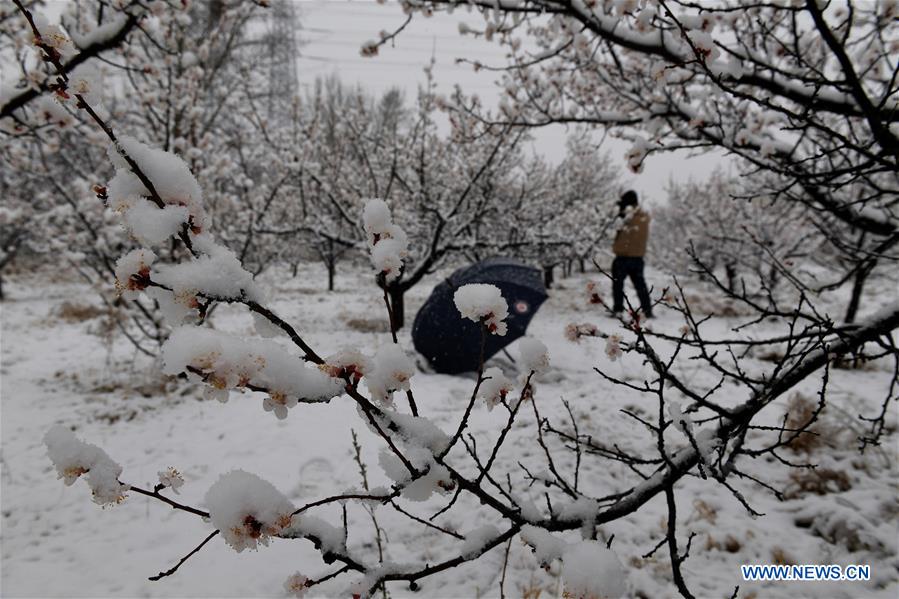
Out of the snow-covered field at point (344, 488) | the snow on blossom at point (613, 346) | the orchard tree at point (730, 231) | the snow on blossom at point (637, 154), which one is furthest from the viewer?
the orchard tree at point (730, 231)

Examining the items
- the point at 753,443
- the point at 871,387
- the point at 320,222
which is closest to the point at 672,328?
the point at 871,387

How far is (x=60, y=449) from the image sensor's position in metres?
0.74

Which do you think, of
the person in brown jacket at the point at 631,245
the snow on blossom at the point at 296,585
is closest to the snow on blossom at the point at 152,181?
the snow on blossom at the point at 296,585

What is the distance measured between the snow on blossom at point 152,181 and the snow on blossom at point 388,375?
1.27 ft

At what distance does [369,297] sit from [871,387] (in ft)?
27.8

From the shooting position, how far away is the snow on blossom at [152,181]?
671mm

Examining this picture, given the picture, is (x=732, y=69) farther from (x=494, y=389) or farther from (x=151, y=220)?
(x=151, y=220)

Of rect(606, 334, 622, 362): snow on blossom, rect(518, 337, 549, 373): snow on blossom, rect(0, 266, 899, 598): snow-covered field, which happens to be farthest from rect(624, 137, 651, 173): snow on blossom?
rect(518, 337, 549, 373): snow on blossom

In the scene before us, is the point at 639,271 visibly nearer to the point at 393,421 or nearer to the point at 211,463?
the point at 211,463

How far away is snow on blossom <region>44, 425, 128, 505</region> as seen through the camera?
0.74 metres

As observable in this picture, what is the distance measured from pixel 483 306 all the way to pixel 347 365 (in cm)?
26

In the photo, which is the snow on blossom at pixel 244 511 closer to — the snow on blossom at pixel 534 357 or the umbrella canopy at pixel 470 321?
the snow on blossom at pixel 534 357

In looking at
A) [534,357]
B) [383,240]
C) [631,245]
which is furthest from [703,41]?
[631,245]

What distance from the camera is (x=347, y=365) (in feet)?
2.35
